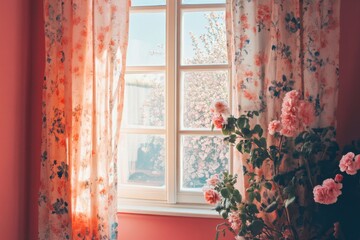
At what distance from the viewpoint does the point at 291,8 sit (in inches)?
74.4

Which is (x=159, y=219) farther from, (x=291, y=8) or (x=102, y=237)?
(x=291, y=8)

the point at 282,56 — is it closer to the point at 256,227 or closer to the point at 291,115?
the point at 291,115

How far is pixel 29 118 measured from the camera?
2410 mm

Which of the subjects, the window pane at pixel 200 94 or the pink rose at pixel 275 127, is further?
the window pane at pixel 200 94

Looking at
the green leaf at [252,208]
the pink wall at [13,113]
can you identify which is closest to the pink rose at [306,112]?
the green leaf at [252,208]

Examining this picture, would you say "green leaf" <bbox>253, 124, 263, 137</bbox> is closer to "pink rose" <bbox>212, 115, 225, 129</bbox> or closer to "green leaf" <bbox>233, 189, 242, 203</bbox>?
"pink rose" <bbox>212, 115, 225, 129</bbox>

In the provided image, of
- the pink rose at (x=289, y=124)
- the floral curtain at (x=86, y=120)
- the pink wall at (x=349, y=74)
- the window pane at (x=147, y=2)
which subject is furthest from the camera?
the window pane at (x=147, y=2)

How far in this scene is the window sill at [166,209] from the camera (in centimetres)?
218

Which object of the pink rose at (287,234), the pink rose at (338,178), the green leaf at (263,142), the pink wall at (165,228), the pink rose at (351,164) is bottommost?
the pink wall at (165,228)

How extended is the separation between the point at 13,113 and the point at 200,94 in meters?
1.24

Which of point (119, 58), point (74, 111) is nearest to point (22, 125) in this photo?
point (74, 111)

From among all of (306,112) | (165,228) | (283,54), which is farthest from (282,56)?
(165,228)

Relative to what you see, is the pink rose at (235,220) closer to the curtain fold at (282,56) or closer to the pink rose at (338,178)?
the curtain fold at (282,56)

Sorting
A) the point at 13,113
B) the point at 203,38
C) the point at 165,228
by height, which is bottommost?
the point at 165,228
